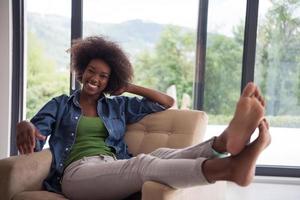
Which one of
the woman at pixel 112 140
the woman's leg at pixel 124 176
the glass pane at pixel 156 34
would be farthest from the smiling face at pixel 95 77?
the glass pane at pixel 156 34

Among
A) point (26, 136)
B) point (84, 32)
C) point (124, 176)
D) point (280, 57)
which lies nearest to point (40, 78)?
point (84, 32)

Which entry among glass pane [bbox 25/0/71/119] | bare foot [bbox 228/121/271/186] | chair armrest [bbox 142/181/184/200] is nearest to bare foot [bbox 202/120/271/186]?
bare foot [bbox 228/121/271/186]

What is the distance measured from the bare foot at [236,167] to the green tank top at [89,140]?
0.64m

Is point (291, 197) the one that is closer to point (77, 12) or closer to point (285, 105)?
point (285, 105)

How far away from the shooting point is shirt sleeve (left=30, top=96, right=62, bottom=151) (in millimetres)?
1569

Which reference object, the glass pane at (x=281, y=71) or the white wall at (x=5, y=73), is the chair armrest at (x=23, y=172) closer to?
the white wall at (x=5, y=73)

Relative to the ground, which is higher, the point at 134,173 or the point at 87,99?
the point at 87,99

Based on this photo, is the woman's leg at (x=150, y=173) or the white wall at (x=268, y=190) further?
the white wall at (x=268, y=190)

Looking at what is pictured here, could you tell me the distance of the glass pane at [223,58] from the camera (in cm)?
271

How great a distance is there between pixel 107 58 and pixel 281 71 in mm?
1630

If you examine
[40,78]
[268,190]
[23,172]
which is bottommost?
[268,190]

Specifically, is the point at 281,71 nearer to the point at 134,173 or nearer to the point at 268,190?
the point at 268,190

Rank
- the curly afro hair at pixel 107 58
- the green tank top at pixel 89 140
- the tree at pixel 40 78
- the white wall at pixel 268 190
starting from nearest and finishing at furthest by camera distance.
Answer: the green tank top at pixel 89 140, the curly afro hair at pixel 107 58, the white wall at pixel 268 190, the tree at pixel 40 78

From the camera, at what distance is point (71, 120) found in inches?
64.3
